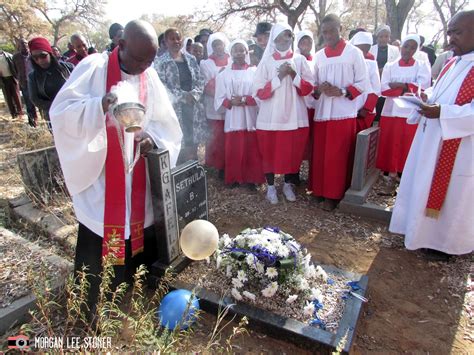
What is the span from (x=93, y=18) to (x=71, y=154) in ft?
120

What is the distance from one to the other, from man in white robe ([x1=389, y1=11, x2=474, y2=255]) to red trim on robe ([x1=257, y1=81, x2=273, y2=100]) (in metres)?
1.85

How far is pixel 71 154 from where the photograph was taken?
8.09ft

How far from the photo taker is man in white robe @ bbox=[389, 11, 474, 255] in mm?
3176

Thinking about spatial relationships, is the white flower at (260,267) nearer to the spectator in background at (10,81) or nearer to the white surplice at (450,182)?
the white surplice at (450,182)

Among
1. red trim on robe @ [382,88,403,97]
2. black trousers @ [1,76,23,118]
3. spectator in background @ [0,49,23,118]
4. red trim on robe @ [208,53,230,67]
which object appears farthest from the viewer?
black trousers @ [1,76,23,118]

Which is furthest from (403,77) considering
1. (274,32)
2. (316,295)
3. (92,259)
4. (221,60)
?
(92,259)

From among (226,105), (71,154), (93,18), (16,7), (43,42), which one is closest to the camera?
(71,154)

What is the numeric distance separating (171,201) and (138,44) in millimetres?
1344

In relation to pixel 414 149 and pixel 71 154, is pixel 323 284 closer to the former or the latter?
pixel 414 149

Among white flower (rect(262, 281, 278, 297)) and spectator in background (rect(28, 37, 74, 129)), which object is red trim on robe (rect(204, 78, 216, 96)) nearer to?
spectator in background (rect(28, 37, 74, 129))

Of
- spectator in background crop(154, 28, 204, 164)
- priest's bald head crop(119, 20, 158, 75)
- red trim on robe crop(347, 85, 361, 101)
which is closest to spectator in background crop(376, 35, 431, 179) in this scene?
red trim on robe crop(347, 85, 361, 101)

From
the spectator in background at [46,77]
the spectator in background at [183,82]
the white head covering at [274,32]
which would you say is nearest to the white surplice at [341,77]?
the white head covering at [274,32]

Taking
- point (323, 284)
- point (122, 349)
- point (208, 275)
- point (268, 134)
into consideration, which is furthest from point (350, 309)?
point (268, 134)

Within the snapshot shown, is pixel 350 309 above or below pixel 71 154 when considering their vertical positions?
below
